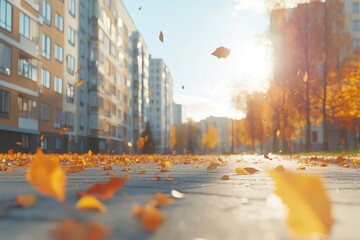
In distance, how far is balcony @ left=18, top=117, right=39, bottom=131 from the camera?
1008 inches

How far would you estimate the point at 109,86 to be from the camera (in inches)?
2077

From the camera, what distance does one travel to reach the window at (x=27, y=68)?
84.6 feet

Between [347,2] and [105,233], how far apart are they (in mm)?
68808

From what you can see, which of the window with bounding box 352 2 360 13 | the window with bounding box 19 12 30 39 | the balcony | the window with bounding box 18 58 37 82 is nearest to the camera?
the window with bounding box 19 12 30 39

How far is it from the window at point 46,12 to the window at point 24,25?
425cm

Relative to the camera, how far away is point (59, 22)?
34.2m

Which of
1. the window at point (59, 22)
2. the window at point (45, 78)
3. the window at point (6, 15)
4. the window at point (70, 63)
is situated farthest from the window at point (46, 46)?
the window at point (6, 15)

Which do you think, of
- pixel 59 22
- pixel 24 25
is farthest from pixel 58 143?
pixel 24 25

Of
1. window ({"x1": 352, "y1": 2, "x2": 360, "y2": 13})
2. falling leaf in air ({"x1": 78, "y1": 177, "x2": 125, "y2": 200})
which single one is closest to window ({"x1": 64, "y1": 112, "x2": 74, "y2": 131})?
falling leaf in air ({"x1": 78, "y1": 177, "x2": 125, "y2": 200})

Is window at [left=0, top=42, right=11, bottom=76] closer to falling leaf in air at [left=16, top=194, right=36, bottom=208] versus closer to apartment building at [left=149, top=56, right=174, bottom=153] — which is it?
falling leaf in air at [left=16, top=194, right=36, bottom=208]

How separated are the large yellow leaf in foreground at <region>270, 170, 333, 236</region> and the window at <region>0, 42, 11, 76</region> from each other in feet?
77.2

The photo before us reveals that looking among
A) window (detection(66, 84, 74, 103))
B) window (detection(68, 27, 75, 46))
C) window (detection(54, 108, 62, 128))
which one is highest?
window (detection(68, 27, 75, 46))

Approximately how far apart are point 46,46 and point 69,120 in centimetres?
786

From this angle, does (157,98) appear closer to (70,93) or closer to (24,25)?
(70,93)
